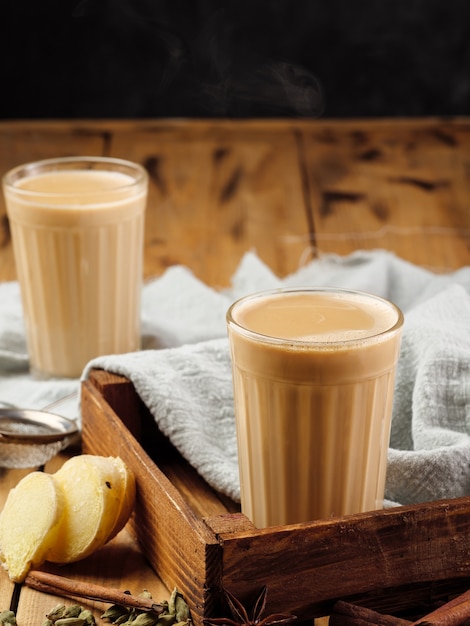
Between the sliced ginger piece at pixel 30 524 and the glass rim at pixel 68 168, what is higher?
the glass rim at pixel 68 168

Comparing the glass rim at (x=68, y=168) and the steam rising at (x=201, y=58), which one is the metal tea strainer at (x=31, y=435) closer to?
the glass rim at (x=68, y=168)

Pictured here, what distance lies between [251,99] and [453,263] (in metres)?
1.19

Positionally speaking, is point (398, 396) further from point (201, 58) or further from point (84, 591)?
point (201, 58)

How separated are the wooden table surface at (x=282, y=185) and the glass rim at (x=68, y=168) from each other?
387mm

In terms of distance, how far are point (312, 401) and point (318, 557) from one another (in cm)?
15

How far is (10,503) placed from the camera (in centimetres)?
107

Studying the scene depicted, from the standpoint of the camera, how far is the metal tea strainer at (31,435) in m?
1.24

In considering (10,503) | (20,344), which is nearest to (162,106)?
(20,344)

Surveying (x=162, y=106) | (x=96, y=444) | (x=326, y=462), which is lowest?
(x=162, y=106)

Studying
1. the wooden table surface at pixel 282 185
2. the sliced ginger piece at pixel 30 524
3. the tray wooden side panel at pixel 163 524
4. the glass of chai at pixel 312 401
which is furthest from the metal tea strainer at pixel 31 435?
the wooden table surface at pixel 282 185

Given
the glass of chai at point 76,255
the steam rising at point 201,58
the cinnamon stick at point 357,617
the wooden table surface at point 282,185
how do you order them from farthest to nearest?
the steam rising at point 201,58 < the wooden table surface at point 282,185 < the glass of chai at point 76,255 < the cinnamon stick at point 357,617

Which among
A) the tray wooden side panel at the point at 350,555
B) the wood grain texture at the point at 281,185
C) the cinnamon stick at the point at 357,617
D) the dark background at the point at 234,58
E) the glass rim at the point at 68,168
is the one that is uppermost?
the glass rim at the point at 68,168

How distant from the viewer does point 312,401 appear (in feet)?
3.21

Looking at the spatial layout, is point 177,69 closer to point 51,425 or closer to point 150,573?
point 51,425
